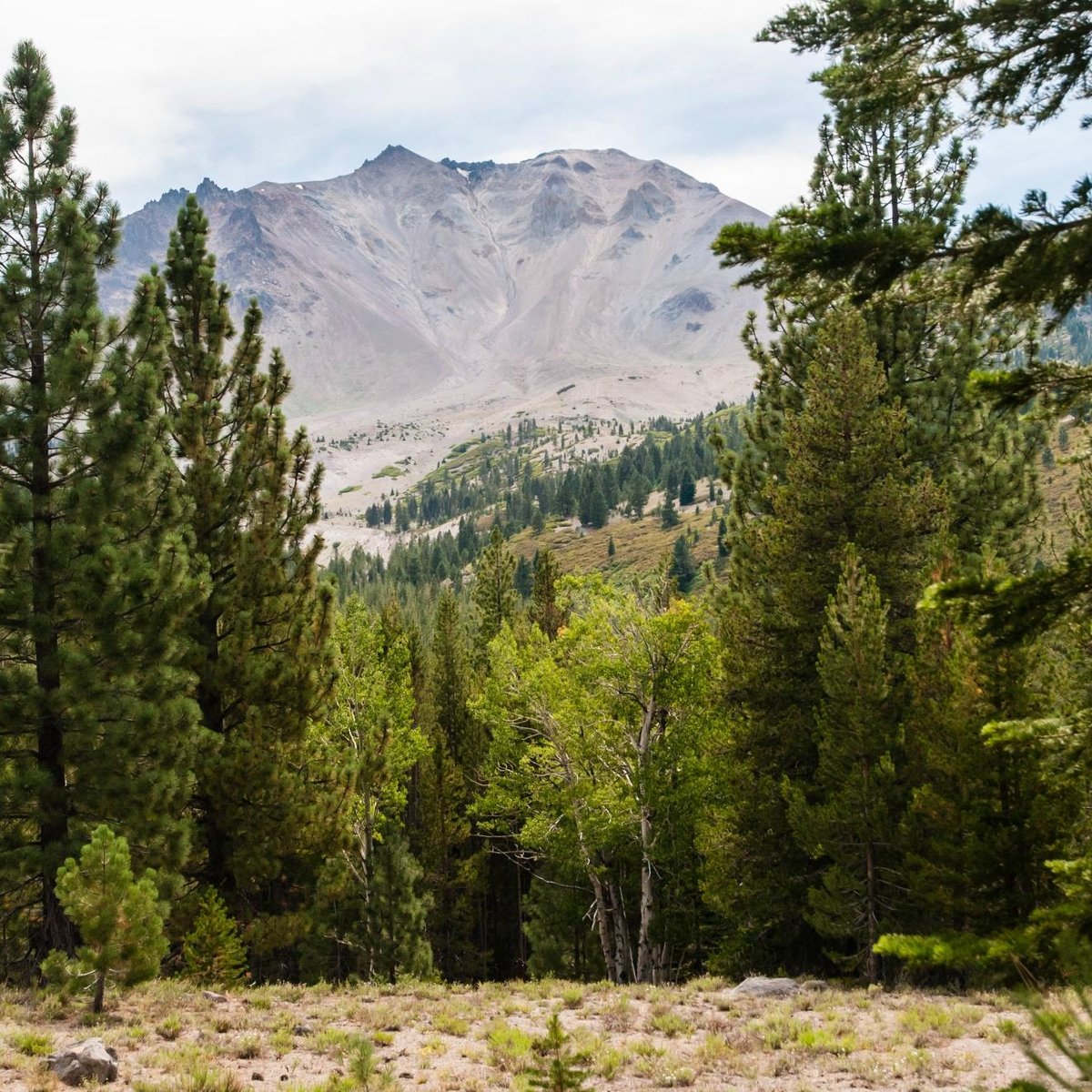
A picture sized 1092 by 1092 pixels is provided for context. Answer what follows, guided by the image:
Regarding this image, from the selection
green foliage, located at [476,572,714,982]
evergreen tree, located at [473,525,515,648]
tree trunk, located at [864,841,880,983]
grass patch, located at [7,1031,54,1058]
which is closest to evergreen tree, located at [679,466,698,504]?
evergreen tree, located at [473,525,515,648]

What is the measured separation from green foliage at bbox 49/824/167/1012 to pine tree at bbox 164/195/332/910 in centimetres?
444

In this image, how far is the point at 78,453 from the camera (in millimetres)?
13625

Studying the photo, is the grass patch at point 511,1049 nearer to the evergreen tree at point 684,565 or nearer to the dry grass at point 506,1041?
the dry grass at point 506,1041

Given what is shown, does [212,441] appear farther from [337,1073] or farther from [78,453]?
[337,1073]

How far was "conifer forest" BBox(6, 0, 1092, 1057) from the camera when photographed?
559 cm

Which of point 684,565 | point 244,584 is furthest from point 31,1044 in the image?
point 684,565

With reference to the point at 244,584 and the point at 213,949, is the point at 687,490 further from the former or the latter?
the point at 213,949

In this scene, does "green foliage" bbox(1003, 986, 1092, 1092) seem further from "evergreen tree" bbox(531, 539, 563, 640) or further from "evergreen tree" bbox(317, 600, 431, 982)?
"evergreen tree" bbox(531, 539, 563, 640)

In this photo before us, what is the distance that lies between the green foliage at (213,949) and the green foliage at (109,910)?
3751 mm

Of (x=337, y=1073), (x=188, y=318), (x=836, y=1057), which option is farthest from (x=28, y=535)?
(x=836, y=1057)

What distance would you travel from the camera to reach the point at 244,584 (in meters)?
16.6

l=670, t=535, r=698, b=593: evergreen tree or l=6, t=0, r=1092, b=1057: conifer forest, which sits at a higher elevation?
l=670, t=535, r=698, b=593: evergreen tree

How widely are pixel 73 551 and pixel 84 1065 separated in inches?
287

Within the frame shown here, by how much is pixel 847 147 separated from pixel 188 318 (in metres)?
15.5
